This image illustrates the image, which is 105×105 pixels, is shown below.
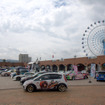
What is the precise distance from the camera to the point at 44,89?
11805 mm

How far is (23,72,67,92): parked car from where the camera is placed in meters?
11.1

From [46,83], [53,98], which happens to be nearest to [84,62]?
[46,83]

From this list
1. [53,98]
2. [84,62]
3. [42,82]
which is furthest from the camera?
[84,62]

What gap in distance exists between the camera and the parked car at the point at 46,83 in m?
11.1

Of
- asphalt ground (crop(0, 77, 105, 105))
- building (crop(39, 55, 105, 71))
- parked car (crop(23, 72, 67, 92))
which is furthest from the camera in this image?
building (crop(39, 55, 105, 71))

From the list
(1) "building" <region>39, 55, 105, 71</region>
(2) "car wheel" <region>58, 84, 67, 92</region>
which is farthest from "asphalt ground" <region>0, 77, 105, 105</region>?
(1) "building" <region>39, 55, 105, 71</region>

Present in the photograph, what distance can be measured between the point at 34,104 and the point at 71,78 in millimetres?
14610

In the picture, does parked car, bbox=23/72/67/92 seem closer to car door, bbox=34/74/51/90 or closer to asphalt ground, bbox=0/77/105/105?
car door, bbox=34/74/51/90

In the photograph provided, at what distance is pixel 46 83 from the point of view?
444 inches

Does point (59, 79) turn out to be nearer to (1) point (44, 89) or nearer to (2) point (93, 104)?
(1) point (44, 89)

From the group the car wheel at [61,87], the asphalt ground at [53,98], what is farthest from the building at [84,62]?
the asphalt ground at [53,98]

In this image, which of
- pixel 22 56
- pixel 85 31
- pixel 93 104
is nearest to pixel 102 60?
pixel 85 31

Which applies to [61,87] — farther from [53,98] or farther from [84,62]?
[84,62]

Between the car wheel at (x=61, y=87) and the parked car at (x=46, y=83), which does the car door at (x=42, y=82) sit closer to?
the parked car at (x=46, y=83)
